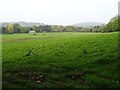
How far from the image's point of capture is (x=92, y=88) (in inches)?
750

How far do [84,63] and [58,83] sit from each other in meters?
7.04

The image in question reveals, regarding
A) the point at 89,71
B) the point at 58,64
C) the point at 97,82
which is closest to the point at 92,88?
the point at 97,82

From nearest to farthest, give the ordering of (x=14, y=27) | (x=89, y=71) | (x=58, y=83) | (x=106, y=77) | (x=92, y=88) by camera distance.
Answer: (x=92, y=88)
(x=58, y=83)
(x=106, y=77)
(x=89, y=71)
(x=14, y=27)

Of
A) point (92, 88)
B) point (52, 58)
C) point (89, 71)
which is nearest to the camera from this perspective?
point (92, 88)

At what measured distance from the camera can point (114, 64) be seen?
24719 mm

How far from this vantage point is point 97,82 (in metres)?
20.2

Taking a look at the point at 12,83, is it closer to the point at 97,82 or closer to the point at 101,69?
the point at 97,82

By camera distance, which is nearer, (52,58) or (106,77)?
(106,77)

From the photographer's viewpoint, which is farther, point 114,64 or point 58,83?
point 114,64

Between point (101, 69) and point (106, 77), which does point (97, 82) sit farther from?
point (101, 69)

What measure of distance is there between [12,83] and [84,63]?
901 centimetres

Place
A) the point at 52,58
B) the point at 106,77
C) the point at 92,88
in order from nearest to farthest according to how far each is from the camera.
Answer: the point at 92,88 → the point at 106,77 → the point at 52,58

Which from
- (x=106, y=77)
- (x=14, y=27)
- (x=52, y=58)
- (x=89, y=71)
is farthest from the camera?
(x=14, y=27)

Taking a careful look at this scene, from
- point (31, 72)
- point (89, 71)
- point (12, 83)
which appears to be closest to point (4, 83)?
point (12, 83)
